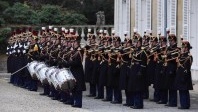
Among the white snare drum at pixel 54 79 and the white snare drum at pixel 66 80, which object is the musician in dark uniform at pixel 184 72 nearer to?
the white snare drum at pixel 66 80

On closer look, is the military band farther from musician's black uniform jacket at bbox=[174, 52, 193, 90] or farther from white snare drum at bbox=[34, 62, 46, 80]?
white snare drum at bbox=[34, 62, 46, 80]

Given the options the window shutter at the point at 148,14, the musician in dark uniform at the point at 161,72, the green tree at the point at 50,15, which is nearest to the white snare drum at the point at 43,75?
the musician in dark uniform at the point at 161,72

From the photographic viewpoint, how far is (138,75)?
56.4 feet

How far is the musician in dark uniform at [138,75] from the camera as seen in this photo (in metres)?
17.2

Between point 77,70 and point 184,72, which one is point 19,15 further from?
point 184,72

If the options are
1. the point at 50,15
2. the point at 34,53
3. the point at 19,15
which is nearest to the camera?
the point at 34,53

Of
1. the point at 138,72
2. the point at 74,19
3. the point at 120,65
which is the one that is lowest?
the point at 138,72

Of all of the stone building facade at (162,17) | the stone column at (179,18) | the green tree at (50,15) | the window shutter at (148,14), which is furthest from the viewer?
the green tree at (50,15)

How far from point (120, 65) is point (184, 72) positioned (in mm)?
2004

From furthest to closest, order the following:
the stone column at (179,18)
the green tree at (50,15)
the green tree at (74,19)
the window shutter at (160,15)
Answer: the green tree at (74,19) → the green tree at (50,15) → the window shutter at (160,15) → the stone column at (179,18)

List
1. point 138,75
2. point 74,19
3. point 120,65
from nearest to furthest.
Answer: point 138,75 < point 120,65 < point 74,19

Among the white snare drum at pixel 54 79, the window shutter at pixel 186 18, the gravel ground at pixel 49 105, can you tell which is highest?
the window shutter at pixel 186 18

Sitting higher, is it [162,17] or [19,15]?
[19,15]

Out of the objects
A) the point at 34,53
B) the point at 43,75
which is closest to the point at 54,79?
the point at 43,75
